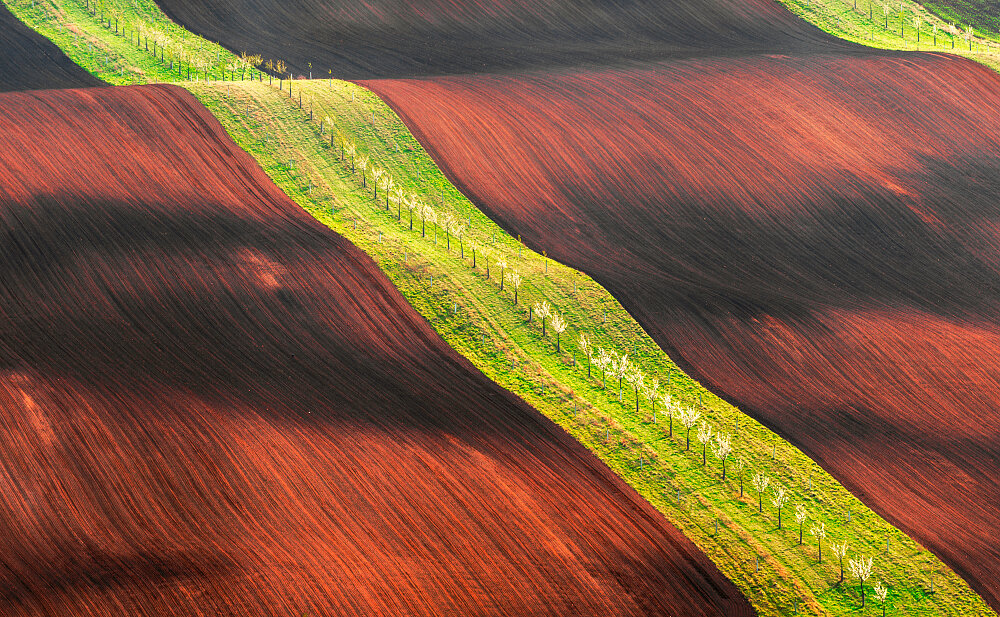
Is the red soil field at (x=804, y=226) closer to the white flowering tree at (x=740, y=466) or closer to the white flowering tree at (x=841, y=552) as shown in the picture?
the white flowering tree at (x=740, y=466)

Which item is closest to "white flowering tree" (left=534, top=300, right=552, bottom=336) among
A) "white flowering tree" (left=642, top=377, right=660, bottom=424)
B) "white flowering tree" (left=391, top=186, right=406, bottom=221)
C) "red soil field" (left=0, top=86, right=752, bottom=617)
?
"red soil field" (left=0, top=86, right=752, bottom=617)

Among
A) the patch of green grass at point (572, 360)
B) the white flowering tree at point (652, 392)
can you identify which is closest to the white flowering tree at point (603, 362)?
the patch of green grass at point (572, 360)

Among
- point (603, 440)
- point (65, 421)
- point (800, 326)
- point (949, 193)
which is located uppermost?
point (949, 193)

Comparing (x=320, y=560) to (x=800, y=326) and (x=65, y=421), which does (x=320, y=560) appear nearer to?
(x=65, y=421)

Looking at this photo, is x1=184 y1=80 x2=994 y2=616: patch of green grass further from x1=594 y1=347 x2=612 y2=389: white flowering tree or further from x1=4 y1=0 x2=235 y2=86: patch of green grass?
x1=4 y1=0 x2=235 y2=86: patch of green grass

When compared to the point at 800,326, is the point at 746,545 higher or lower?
lower

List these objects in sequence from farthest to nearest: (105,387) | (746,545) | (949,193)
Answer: (949,193), (105,387), (746,545)

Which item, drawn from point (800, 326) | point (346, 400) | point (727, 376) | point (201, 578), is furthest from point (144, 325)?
point (800, 326)
